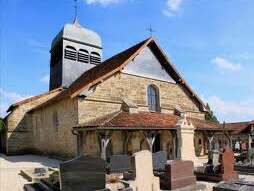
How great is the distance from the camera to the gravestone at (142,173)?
8.16 meters

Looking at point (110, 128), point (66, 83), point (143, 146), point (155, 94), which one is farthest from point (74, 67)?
point (110, 128)

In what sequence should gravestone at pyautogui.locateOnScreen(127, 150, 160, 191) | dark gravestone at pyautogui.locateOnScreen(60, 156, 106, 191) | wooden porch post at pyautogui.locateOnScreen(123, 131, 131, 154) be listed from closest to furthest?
dark gravestone at pyautogui.locateOnScreen(60, 156, 106, 191) → gravestone at pyautogui.locateOnScreen(127, 150, 160, 191) → wooden porch post at pyautogui.locateOnScreen(123, 131, 131, 154)

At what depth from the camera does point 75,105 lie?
17438mm

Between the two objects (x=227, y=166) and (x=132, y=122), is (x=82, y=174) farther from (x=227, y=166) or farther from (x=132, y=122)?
(x=132, y=122)

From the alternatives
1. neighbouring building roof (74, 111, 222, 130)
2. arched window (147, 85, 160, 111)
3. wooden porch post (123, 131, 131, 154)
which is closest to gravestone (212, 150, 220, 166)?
neighbouring building roof (74, 111, 222, 130)

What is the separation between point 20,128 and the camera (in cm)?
2653

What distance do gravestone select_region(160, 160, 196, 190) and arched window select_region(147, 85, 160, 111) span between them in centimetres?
1062

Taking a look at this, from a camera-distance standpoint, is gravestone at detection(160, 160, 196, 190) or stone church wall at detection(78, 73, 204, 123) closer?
gravestone at detection(160, 160, 196, 190)

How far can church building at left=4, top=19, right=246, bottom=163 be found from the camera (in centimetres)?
1605

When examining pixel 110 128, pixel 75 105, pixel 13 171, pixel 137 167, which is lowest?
pixel 13 171

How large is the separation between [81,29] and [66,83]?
640 centimetres

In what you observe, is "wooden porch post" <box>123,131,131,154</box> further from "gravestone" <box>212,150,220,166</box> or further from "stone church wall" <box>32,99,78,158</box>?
"gravestone" <box>212,150,220,166</box>

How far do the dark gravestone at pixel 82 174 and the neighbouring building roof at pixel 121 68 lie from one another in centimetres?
862

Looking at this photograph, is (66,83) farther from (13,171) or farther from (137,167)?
(137,167)
